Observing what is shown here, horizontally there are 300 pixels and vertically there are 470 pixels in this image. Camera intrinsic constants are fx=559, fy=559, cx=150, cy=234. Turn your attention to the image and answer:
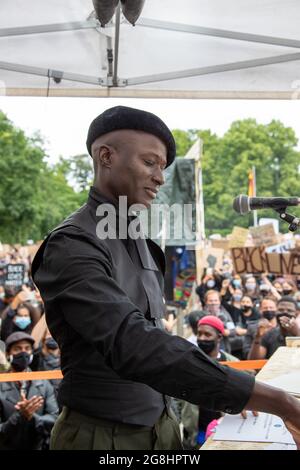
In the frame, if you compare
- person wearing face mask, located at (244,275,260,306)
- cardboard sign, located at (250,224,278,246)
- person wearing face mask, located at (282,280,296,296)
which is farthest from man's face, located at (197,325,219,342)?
person wearing face mask, located at (244,275,260,306)

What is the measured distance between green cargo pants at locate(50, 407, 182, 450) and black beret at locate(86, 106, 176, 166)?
2.84ft

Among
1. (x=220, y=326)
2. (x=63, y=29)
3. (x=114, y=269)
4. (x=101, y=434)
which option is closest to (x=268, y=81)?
(x=63, y=29)

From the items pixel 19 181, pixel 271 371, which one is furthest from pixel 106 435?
pixel 19 181

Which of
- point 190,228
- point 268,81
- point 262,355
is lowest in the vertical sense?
point 262,355

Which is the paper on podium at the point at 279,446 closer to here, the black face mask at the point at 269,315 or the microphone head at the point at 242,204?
the microphone head at the point at 242,204

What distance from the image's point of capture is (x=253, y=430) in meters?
1.62

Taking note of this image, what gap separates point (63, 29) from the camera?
12.0 feet

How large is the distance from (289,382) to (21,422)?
298cm

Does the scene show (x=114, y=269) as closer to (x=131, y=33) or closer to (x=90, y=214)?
(x=90, y=214)

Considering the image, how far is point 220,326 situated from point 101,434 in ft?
11.2

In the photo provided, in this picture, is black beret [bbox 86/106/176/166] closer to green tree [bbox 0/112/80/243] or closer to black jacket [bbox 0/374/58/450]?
black jacket [bbox 0/374/58/450]

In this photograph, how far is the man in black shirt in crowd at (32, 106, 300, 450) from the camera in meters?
1.34

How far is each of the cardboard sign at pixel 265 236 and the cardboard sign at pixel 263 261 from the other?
0.57m

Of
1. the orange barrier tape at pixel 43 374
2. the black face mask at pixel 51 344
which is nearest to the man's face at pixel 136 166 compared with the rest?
the orange barrier tape at pixel 43 374
